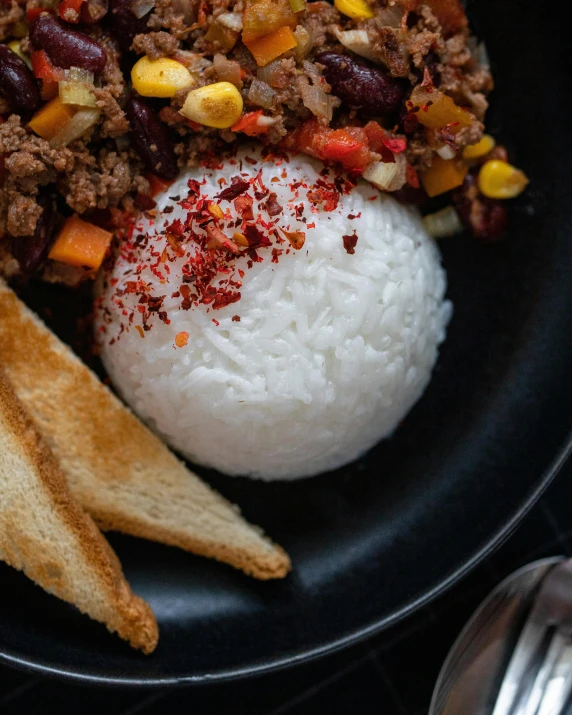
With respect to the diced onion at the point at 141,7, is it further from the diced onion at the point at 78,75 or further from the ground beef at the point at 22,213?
the ground beef at the point at 22,213

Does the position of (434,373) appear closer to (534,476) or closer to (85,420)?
(534,476)

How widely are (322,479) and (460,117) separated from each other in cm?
140

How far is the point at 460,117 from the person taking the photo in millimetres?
2486

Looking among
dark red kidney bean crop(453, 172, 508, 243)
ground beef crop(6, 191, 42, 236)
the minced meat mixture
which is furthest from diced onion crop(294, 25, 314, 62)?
ground beef crop(6, 191, 42, 236)

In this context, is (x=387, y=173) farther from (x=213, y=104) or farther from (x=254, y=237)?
(x=213, y=104)

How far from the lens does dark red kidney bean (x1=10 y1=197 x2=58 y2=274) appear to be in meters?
2.47

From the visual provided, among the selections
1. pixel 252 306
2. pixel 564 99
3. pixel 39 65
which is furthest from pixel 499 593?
pixel 39 65

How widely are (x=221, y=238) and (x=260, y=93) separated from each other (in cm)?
47

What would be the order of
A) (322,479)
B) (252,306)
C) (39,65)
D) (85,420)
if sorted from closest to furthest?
(39,65) < (252,306) < (85,420) < (322,479)

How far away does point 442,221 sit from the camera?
9.23 feet

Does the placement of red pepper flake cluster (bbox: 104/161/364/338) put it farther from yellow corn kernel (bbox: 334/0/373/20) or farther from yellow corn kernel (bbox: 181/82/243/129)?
yellow corn kernel (bbox: 334/0/373/20)

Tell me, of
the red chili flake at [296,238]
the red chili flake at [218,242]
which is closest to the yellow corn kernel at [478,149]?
the red chili flake at [296,238]

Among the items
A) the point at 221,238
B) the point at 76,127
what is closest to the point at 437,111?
the point at 221,238

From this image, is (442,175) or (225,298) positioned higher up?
(442,175)
